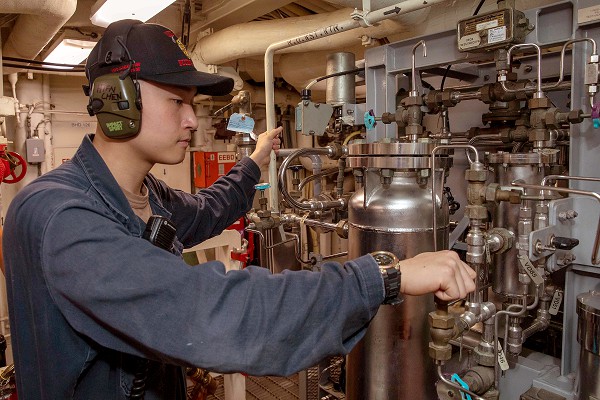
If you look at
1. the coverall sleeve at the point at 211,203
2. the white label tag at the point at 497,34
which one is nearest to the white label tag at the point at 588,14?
the white label tag at the point at 497,34

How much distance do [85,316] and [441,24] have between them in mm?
1808

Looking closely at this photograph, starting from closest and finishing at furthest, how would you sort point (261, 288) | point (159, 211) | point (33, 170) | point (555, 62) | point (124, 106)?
point (261, 288) < point (124, 106) < point (159, 211) < point (555, 62) < point (33, 170)

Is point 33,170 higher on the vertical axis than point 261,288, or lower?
higher

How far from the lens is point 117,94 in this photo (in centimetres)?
88

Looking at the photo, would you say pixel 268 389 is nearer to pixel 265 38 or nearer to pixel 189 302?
pixel 265 38

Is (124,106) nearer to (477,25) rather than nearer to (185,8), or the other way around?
(477,25)

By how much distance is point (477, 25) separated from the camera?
1259 mm

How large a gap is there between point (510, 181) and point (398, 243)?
0.36 meters

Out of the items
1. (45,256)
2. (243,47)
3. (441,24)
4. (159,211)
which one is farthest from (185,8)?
(45,256)

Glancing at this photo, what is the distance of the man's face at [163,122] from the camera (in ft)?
3.06

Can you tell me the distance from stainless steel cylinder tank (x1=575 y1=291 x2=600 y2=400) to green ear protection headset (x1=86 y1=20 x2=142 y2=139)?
1.12 metres

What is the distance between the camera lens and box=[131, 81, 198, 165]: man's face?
93 centimetres

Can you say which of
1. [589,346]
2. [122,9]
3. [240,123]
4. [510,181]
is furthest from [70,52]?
[589,346]

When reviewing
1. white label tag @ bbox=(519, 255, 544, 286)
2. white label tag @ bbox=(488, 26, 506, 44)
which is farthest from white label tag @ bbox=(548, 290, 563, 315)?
white label tag @ bbox=(488, 26, 506, 44)
